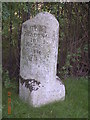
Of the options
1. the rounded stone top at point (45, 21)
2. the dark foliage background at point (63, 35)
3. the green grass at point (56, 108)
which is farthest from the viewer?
the dark foliage background at point (63, 35)

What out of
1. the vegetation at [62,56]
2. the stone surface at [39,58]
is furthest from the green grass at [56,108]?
the stone surface at [39,58]

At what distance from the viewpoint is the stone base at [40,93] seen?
3.76 metres

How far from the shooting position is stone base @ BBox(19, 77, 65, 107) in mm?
3764

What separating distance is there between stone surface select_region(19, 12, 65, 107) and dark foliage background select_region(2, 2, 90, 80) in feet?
2.17

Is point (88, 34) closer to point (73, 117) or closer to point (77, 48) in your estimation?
point (77, 48)

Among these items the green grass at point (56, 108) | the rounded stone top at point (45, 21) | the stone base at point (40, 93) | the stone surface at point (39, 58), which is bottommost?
the green grass at point (56, 108)

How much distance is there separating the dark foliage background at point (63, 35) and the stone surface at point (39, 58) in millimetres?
661

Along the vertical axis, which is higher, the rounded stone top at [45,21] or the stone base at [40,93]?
the rounded stone top at [45,21]

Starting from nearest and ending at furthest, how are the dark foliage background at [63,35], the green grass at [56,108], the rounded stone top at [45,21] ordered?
the green grass at [56,108], the rounded stone top at [45,21], the dark foliage background at [63,35]

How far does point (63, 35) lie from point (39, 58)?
1.33m

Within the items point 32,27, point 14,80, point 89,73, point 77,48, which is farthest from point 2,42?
point 89,73

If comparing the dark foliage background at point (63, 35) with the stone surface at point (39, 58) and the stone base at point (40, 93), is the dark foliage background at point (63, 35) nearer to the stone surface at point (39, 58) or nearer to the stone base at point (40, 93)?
the stone surface at point (39, 58)

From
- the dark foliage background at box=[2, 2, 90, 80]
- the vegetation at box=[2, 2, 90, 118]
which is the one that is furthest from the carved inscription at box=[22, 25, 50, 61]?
the dark foliage background at box=[2, 2, 90, 80]

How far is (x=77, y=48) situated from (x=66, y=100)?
1442 millimetres
